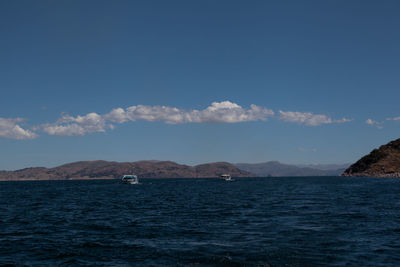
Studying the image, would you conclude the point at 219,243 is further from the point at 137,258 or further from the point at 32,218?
the point at 32,218

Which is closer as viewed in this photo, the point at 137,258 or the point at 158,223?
the point at 137,258

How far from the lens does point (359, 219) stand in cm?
3466

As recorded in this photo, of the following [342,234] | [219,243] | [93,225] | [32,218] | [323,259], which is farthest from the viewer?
[32,218]

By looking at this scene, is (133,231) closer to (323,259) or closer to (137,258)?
(137,258)

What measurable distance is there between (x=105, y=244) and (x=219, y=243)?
882cm

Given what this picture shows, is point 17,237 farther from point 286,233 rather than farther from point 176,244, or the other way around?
point 286,233

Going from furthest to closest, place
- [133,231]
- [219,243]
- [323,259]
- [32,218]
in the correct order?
[32,218] < [133,231] < [219,243] < [323,259]

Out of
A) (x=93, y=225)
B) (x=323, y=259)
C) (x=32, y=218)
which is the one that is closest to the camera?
(x=323, y=259)

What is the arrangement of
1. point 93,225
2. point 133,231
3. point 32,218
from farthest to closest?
point 32,218, point 93,225, point 133,231

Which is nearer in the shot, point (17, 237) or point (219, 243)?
point (219, 243)

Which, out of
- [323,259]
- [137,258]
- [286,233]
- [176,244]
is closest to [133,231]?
[176,244]

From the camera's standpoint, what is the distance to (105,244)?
24.3 m

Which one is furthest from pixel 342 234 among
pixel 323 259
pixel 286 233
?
pixel 323 259

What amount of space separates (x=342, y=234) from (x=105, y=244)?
63.8 ft
